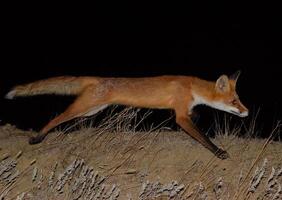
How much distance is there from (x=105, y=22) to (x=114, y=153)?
26.5 meters

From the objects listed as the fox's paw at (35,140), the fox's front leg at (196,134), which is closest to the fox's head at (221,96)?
the fox's front leg at (196,134)

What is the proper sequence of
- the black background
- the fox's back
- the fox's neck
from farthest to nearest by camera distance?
the black background, the fox's neck, the fox's back

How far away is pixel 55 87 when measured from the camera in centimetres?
705

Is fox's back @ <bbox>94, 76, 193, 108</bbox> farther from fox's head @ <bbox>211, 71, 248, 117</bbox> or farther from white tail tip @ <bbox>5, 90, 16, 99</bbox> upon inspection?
white tail tip @ <bbox>5, 90, 16, 99</bbox>

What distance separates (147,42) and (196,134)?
2464 cm

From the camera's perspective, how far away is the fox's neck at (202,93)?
7.11 m

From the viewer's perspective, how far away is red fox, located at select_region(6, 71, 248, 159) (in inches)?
271

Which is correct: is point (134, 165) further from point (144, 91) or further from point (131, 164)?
point (144, 91)

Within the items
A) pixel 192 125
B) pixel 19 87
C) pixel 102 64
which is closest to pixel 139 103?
pixel 192 125

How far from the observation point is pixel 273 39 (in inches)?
1097

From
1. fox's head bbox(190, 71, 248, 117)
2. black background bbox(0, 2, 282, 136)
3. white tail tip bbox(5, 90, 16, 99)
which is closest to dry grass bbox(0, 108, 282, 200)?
fox's head bbox(190, 71, 248, 117)

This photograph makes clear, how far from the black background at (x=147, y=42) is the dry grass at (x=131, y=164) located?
36.6ft

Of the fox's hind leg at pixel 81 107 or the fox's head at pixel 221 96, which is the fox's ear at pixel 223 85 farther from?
the fox's hind leg at pixel 81 107

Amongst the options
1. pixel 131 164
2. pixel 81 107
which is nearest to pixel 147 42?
pixel 81 107
